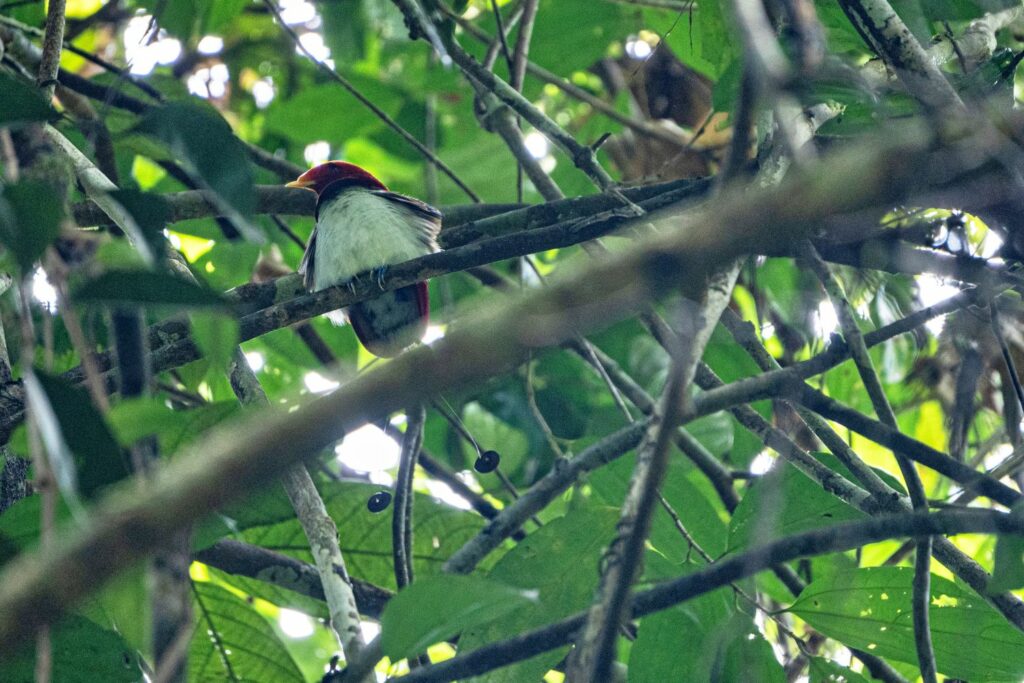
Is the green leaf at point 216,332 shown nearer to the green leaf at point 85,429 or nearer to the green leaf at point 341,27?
the green leaf at point 85,429

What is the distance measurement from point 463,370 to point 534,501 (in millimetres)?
1825

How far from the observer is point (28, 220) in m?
1.47

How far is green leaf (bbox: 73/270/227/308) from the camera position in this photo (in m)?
1.44

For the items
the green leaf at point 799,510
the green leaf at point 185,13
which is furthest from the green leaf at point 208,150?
the green leaf at point 185,13

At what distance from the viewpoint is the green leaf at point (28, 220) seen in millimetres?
1438

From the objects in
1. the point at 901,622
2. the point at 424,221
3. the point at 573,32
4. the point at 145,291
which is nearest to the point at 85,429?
the point at 145,291

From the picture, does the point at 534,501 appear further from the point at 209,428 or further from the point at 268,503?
the point at 209,428

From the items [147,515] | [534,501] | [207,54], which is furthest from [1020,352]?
[207,54]

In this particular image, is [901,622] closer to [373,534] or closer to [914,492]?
[914,492]

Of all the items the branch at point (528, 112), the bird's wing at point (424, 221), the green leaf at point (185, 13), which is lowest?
the branch at point (528, 112)

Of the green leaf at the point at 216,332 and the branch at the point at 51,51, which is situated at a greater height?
the branch at the point at 51,51

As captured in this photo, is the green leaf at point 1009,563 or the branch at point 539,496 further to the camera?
the branch at point 539,496

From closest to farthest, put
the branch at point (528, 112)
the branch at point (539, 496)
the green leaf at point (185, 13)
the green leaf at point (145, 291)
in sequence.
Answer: the green leaf at point (145, 291) < the branch at point (539, 496) < the branch at point (528, 112) < the green leaf at point (185, 13)

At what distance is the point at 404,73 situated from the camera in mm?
5977
